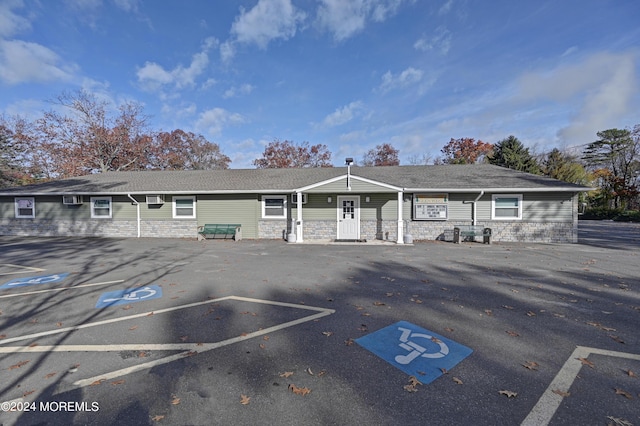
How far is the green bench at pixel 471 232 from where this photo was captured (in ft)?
41.8

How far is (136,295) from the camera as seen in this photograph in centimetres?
548

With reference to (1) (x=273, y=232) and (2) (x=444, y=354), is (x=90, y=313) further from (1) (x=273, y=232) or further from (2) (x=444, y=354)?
(1) (x=273, y=232)

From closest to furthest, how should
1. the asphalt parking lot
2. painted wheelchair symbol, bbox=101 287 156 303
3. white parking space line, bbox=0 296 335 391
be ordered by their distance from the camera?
the asphalt parking lot, white parking space line, bbox=0 296 335 391, painted wheelchair symbol, bbox=101 287 156 303

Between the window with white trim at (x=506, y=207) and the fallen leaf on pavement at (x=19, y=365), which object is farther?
the window with white trim at (x=506, y=207)

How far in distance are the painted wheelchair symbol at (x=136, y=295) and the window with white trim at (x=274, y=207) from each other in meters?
8.94

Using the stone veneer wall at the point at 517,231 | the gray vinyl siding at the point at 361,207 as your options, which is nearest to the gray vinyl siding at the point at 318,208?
the gray vinyl siding at the point at 361,207

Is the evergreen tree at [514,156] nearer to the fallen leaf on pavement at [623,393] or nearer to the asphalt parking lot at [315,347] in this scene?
the asphalt parking lot at [315,347]

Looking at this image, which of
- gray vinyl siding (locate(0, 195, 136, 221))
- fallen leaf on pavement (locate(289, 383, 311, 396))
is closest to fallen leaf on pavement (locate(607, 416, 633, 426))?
fallen leaf on pavement (locate(289, 383, 311, 396))

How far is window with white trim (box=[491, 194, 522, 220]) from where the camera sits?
13.3 m

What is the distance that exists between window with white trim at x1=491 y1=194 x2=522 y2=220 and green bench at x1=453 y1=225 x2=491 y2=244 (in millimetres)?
1104

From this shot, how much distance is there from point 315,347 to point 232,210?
12.3 metres

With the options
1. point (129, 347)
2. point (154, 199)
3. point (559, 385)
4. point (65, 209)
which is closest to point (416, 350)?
point (559, 385)

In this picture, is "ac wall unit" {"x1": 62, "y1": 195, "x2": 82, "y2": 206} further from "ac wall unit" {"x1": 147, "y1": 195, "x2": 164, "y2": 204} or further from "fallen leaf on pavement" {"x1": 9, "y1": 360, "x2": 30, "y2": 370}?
A: "fallen leaf on pavement" {"x1": 9, "y1": 360, "x2": 30, "y2": 370}

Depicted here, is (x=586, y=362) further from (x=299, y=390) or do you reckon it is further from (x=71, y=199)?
(x=71, y=199)
